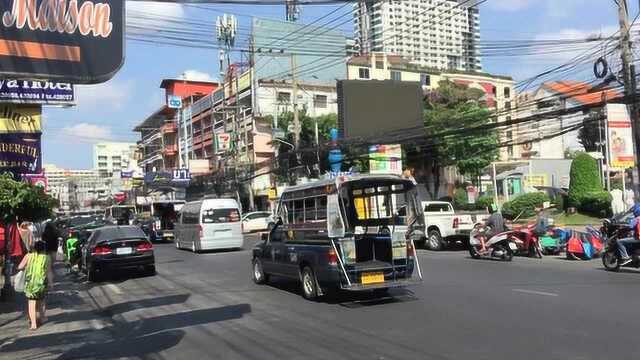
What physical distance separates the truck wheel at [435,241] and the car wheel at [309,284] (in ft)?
42.3

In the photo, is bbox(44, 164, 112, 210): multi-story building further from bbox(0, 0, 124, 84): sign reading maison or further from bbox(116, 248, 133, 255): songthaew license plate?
bbox(0, 0, 124, 84): sign reading maison

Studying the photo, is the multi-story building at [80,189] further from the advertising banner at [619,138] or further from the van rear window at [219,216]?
the advertising banner at [619,138]

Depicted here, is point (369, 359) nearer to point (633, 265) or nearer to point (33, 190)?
point (33, 190)

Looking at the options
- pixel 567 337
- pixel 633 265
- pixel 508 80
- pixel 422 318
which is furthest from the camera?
pixel 508 80

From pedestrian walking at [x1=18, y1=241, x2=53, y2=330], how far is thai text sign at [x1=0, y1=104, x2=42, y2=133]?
5.95 meters

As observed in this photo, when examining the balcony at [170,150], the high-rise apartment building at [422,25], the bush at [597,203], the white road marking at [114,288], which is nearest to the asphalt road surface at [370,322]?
the white road marking at [114,288]

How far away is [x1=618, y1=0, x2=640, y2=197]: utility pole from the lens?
69.7 ft

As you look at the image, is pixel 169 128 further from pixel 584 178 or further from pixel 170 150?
pixel 584 178

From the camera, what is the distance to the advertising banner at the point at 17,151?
1667cm

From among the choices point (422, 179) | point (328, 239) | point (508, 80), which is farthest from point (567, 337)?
point (508, 80)

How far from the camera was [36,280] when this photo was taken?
11.2m

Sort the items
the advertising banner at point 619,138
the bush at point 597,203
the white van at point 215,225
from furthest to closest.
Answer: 1. the bush at point 597,203
2. the white van at point 215,225
3. the advertising banner at point 619,138

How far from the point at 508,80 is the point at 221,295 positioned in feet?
237

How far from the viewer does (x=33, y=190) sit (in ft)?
47.5
